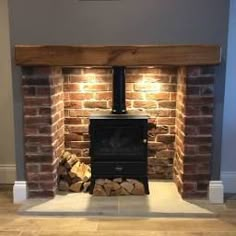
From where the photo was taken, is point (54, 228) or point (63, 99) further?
point (63, 99)

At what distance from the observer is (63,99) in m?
3.82

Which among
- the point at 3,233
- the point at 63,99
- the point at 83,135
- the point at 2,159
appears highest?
the point at 63,99

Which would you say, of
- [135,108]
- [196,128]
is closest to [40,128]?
[135,108]

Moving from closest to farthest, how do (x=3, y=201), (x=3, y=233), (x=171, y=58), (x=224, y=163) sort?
(x=3, y=233)
(x=171, y=58)
(x=3, y=201)
(x=224, y=163)

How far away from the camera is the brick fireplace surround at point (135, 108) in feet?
10.8

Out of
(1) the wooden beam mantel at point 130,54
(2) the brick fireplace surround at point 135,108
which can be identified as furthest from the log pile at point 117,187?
(1) the wooden beam mantel at point 130,54

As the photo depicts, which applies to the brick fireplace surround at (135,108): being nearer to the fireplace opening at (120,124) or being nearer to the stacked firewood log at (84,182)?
the fireplace opening at (120,124)

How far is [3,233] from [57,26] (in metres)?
1.78

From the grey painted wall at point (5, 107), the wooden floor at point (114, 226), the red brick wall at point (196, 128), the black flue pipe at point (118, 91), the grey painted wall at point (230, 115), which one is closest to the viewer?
the wooden floor at point (114, 226)

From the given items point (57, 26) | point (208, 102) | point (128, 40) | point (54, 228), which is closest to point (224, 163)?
point (208, 102)

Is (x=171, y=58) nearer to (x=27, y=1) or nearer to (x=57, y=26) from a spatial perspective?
(x=57, y=26)

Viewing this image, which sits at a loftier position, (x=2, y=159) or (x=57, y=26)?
(x=57, y=26)

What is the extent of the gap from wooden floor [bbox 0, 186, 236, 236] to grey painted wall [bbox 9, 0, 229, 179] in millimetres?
1533

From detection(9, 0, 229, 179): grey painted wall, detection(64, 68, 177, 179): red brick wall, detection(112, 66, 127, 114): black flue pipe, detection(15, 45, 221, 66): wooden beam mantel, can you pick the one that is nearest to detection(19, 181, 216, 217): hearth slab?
detection(64, 68, 177, 179): red brick wall
